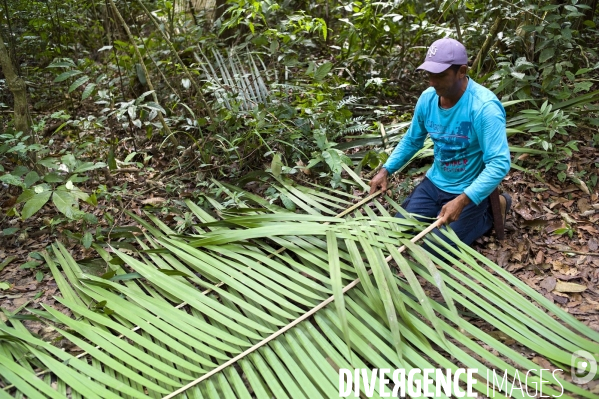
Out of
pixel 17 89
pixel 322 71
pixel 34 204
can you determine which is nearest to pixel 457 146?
pixel 322 71

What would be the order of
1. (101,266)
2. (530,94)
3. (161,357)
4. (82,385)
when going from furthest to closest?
(530,94) → (101,266) → (161,357) → (82,385)

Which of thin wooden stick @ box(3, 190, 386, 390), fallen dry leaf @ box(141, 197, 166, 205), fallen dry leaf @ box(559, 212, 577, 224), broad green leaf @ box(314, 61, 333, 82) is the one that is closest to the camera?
thin wooden stick @ box(3, 190, 386, 390)

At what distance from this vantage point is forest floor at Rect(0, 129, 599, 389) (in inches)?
92.7

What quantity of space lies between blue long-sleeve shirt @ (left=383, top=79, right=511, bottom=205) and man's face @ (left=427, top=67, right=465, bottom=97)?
3.0 inches

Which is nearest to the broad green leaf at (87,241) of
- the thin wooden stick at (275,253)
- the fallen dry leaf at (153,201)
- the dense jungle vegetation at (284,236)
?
the dense jungle vegetation at (284,236)


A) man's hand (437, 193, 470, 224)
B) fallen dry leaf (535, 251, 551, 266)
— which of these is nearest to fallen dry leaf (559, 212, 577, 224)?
fallen dry leaf (535, 251, 551, 266)

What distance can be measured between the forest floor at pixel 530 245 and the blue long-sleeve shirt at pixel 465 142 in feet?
1.52

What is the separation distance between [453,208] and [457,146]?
15.8 inches

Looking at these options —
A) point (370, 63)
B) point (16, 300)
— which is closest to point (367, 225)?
point (16, 300)

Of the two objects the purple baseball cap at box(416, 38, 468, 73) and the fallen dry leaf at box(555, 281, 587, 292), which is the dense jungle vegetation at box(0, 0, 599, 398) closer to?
the fallen dry leaf at box(555, 281, 587, 292)

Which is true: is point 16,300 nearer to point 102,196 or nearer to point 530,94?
point 102,196

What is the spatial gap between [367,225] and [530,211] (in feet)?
4.06

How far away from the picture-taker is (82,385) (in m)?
1.72

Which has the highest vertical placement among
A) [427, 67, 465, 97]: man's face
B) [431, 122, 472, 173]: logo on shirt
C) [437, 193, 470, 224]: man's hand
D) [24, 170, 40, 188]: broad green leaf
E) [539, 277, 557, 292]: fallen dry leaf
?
[427, 67, 465, 97]: man's face
